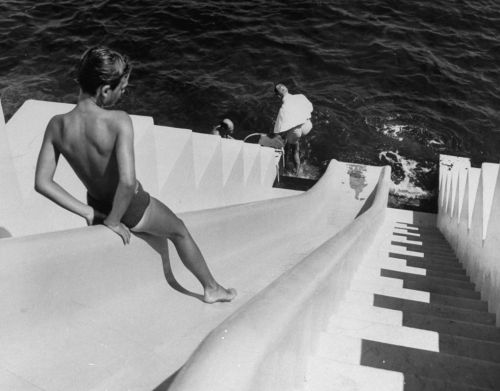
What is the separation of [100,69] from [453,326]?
268 centimetres

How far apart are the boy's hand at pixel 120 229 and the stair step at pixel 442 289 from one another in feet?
8.10

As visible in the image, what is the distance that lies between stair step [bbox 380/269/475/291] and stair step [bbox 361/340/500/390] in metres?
2.08

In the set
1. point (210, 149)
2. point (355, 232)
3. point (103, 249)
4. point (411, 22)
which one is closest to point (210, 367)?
point (103, 249)

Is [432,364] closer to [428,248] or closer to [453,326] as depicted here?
[453,326]

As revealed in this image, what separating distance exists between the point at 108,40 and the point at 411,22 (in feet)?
29.7

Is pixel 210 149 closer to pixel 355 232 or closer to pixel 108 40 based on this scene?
pixel 355 232

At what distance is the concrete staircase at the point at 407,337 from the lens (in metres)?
2.48

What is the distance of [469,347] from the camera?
3.12m

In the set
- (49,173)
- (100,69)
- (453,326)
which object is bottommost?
(453,326)

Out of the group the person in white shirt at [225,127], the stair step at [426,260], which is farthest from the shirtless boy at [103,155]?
the person in white shirt at [225,127]

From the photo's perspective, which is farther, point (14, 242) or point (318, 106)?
point (318, 106)

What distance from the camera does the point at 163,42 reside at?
15727 mm

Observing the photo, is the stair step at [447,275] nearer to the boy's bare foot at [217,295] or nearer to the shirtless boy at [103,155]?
the boy's bare foot at [217,295]

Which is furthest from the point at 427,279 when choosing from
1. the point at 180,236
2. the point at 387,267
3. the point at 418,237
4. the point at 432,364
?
the point at 418,237
